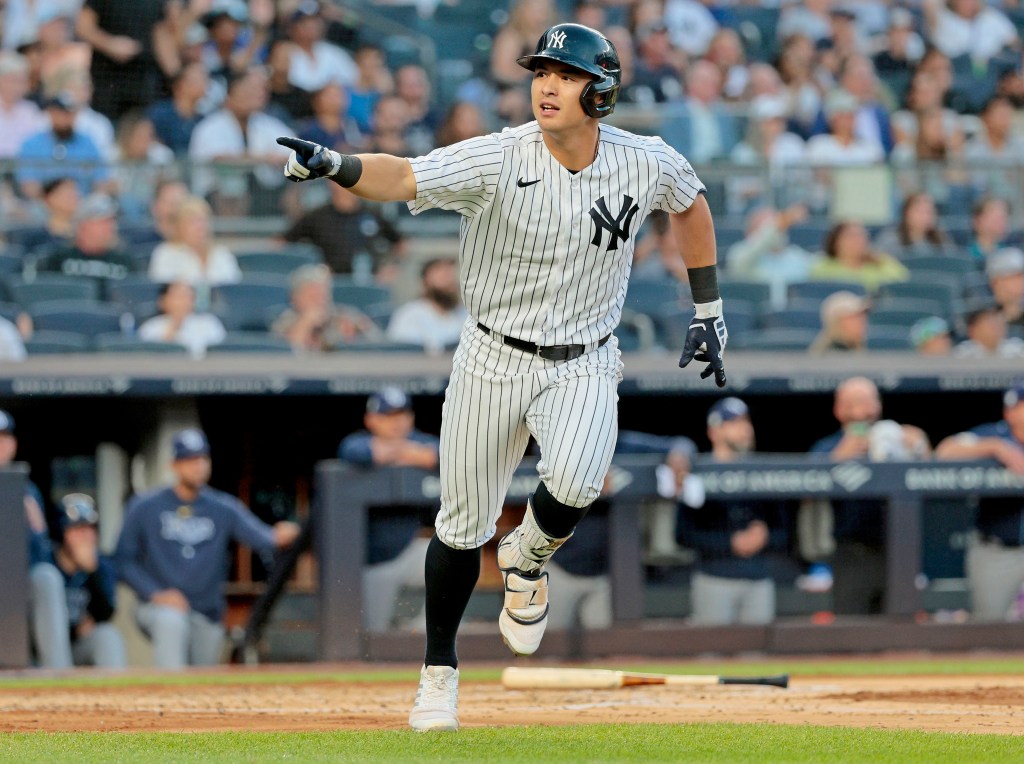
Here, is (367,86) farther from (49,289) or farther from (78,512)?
(78,512)

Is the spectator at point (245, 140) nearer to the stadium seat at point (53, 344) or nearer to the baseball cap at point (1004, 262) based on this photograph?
the stadium seat at point (53, 344)

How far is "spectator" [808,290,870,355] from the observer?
28.5 feet

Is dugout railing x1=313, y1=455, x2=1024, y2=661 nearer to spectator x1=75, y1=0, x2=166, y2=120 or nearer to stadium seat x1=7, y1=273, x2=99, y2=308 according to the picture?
stadium seat x1=7, y1=273, x2=99, y2=308

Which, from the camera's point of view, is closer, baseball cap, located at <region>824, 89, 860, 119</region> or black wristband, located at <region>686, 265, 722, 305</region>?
black wristband, located at <region>686, 265, 722, 305</region>

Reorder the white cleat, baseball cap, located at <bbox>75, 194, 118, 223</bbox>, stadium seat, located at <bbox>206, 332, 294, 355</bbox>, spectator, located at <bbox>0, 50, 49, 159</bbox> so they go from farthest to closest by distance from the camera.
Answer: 1. spectator, located at <bbox>0, 50, 49, 159</bbox>
2. baseball cap, located at <bbox>75, 194, 118, 223</bbox>
3. stadium seat, located at <bbox>206, 332, 294, 355</bbox>
4. the white cleat

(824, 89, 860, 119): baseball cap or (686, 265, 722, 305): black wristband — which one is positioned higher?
(824, 89, 860, 119): baseball cap

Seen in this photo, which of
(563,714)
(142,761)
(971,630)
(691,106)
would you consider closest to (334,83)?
(691,106)

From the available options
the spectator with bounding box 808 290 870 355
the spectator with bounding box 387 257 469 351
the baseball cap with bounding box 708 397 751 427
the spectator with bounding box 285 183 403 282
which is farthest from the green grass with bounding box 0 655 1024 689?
the spectator with bounding box 285 183 403 282

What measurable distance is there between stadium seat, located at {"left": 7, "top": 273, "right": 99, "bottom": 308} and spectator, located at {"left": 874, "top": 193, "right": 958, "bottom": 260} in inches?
186

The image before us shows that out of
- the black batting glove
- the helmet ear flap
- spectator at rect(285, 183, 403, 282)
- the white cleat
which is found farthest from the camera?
spectator at rect(285, 183, 403, 282)

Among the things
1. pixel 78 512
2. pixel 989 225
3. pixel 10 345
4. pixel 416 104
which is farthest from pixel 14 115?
pixel 989 225

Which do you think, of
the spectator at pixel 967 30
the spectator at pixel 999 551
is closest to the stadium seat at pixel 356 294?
the spectator at pixel 999 551

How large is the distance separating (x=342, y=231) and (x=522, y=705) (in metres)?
4.50

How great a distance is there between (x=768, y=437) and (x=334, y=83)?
3.49m
